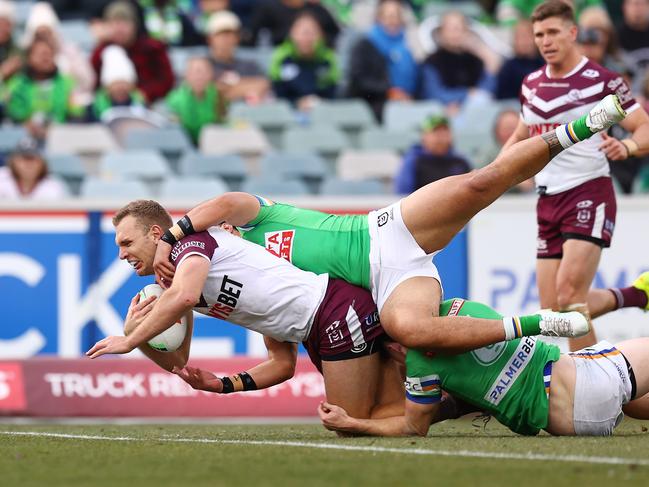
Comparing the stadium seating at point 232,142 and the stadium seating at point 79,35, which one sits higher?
the stadium seating at point 79,35

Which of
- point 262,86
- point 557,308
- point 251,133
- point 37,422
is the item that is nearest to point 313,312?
point 557,308

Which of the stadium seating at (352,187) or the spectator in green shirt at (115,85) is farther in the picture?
the spectator in green shirt at (115,85)

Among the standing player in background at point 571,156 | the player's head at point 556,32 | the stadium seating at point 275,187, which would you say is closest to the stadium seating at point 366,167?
the stadium seating at point 275,187

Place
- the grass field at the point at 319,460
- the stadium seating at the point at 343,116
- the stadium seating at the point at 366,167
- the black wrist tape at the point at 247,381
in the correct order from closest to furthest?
the grass field at the point at 319,460 < the black wrist tape at the point at 247,381 < the stadium seating at the point at 366,167 < the stadium seating at the point at 343,116

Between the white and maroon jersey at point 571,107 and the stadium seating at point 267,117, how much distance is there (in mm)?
5817

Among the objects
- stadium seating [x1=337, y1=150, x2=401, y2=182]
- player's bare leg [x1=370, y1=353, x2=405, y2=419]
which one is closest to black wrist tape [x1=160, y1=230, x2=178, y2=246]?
player's bare leg [x1=370, y1=353, x2=405, y2=419]

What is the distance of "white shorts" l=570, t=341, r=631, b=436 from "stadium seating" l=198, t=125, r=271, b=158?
297 inches

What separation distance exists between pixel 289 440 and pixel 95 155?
7.43 meters

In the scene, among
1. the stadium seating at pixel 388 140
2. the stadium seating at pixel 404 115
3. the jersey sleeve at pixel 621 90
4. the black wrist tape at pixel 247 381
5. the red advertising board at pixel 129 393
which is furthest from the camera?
the stadium seating at pixel 404 115

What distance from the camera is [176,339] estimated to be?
7160 millimetres

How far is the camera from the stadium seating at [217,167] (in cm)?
1334

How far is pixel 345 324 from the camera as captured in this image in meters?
6.98

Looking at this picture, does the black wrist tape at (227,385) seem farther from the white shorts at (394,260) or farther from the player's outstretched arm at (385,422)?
the white shorts at (394,260)

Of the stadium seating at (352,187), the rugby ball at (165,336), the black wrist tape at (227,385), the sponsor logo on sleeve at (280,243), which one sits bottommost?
the black wrist tape at (227,385)
